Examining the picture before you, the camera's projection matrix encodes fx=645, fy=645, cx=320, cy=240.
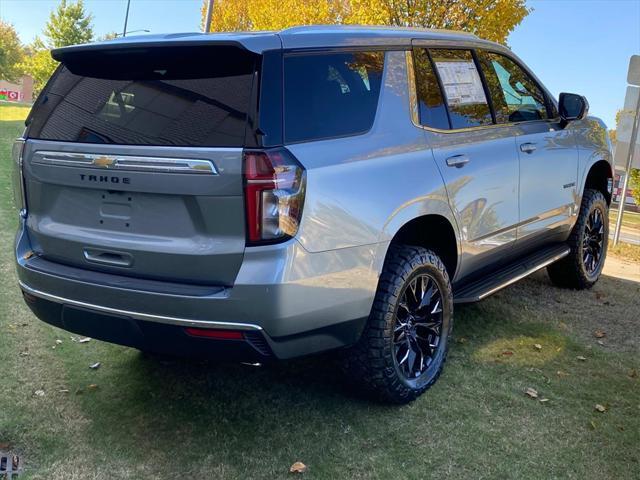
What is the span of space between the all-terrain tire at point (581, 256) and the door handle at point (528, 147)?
1261mm

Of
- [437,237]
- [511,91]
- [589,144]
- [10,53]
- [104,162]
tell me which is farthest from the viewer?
[10,53]

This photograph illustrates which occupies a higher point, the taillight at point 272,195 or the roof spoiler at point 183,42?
the roof spoiler at point 183,42

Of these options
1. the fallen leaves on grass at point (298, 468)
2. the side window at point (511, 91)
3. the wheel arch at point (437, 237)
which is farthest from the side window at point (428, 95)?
the fallen leaves on grass at point (298, 468)

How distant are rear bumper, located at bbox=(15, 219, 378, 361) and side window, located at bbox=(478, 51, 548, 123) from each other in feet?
6.28

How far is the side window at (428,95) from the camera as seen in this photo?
136 inches

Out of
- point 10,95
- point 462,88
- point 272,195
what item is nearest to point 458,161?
point 462,88

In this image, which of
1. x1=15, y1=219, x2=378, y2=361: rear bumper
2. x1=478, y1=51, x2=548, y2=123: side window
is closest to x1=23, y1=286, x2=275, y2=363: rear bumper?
x1=15, y1=219, x2=378, y2=361: rear bumper

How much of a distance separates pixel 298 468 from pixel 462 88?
2416 millimetres

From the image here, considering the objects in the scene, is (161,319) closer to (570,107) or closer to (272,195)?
(272,195)

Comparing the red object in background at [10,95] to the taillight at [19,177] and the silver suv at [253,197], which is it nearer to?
the taillight at [19,177]

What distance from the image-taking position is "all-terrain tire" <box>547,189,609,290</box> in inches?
211

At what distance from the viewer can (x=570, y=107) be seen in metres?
4.84

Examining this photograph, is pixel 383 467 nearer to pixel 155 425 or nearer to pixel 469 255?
pixel 155 425

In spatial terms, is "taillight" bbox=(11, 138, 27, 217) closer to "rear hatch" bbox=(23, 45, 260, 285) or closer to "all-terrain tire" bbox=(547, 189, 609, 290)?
"rear hatch" bbox=(23, 45, 260, 285)
